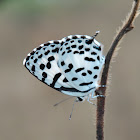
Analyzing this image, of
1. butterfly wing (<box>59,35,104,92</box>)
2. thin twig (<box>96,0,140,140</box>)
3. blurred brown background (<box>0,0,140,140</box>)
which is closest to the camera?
thin twig (<box>96,0,140,140</box>)

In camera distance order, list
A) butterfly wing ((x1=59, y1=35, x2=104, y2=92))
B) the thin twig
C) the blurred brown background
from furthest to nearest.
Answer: the blurred brown background
butterfly wing ((x1=59, y1=35, x2=104, y2=92))
the thin twig

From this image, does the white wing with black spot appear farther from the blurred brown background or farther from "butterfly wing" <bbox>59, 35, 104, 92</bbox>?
the blurred brown background

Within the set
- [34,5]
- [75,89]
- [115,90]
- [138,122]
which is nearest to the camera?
[75,89]

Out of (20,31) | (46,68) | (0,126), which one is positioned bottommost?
(0,126)

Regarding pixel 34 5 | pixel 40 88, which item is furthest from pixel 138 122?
pixel 34 5

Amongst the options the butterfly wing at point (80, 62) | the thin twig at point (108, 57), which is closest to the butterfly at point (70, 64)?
the butterfly wing at point (80, 62)

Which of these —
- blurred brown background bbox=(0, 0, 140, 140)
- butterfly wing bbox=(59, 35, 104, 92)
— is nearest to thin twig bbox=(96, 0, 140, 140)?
butterfly wing bbox=(59, 35, 104, 92)

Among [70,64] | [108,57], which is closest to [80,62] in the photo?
[70,64]

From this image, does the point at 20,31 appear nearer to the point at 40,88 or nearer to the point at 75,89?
the point at 40,88
